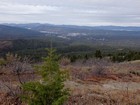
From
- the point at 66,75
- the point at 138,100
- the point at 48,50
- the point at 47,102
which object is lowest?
the point at 138,100

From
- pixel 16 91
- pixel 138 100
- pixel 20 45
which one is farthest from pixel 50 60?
pixel 20 45

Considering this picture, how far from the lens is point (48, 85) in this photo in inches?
222

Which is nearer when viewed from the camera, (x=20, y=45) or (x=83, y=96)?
(x=83, y=96)

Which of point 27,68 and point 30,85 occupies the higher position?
point 30,85

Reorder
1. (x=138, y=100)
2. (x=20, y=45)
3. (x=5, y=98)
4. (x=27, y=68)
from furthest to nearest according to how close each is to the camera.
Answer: (x=20, y=45) < (x=27, y=68) < (x=138, y=100) < (x=5, y=98)

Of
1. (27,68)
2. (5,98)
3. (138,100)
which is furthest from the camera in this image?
(27,68)

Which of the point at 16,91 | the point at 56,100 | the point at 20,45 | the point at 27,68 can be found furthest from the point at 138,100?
the point at 20,45

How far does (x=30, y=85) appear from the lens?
18.5 ft

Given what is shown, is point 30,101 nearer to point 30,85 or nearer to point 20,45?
point 30,85

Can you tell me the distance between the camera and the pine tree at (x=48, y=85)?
18.5ft

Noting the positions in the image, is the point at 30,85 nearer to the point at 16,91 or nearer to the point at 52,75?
the point at 52,75

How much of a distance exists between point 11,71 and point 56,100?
1270 centimetres

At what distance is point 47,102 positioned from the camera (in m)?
5.76

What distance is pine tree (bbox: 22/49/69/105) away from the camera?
18.5 feet
